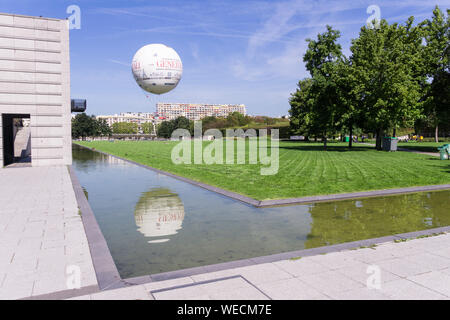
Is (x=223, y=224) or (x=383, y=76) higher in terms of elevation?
(x=383, y=76)

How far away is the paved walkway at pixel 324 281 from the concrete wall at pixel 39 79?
72.8ft

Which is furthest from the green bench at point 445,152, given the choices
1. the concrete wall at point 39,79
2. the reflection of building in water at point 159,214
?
the concrete wall at point 39,79

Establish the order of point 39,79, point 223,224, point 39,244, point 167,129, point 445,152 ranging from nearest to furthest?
point 39,244
point 223,224
point 39,79
point 445,152
point 167,129

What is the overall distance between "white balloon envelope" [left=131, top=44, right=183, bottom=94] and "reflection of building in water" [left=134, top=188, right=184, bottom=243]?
432 inches

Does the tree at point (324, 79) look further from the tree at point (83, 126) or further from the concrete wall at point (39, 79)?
the tree at point (83, 126)

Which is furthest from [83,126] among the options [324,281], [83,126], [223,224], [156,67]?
[324,281]

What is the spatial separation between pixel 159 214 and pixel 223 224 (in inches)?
82.9

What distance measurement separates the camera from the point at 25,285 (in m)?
4.60

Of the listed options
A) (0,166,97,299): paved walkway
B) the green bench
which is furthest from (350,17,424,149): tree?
(0,166,97,299): paved walkway

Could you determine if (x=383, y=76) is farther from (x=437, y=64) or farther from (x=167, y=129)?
(x=167, y=129)

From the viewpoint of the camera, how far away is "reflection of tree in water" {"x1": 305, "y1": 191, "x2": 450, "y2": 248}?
723cm

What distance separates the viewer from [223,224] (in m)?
8.12

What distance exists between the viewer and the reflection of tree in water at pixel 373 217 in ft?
23.7

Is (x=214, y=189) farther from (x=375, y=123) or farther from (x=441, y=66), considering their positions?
(x=441, y=66)
